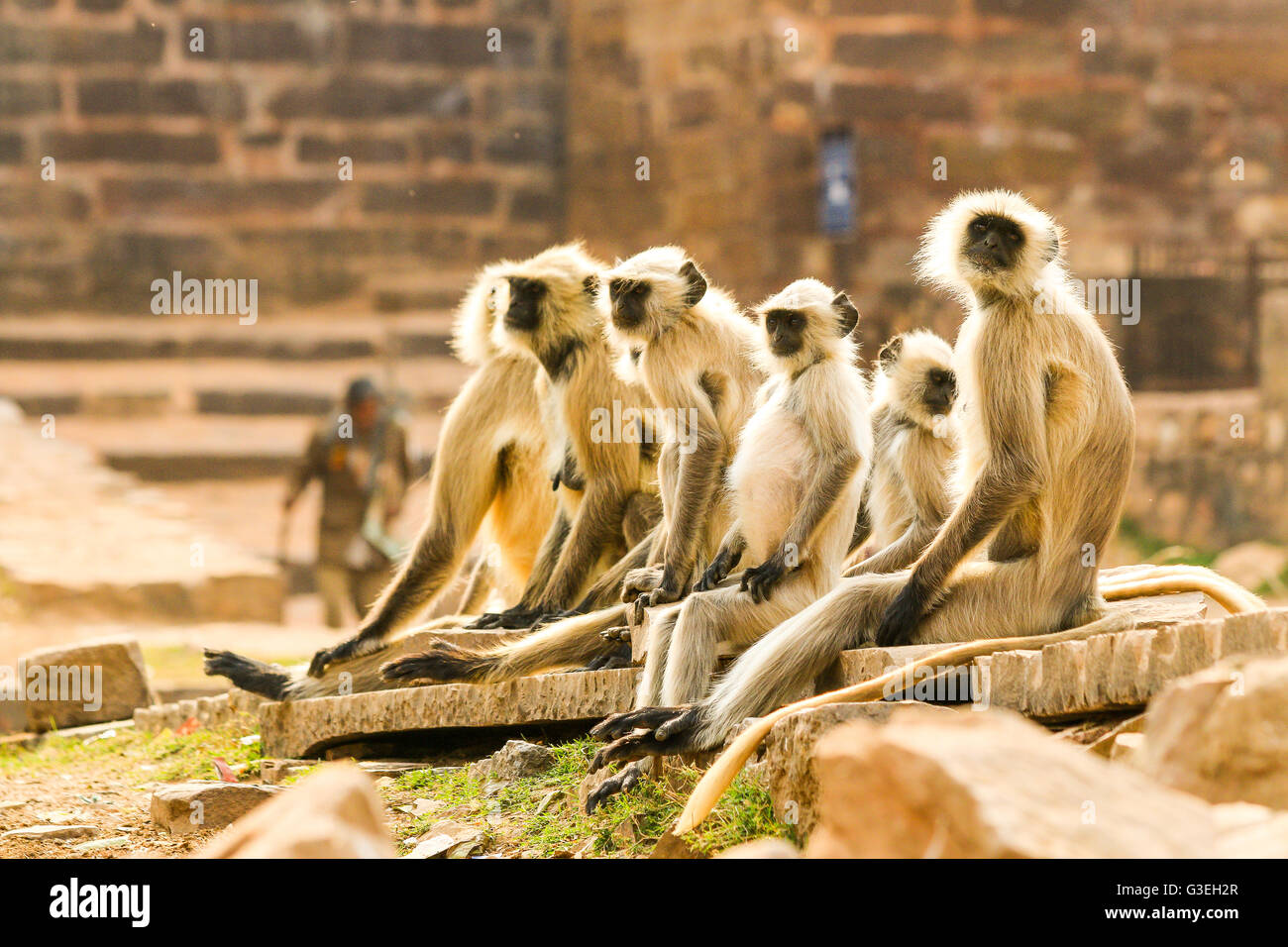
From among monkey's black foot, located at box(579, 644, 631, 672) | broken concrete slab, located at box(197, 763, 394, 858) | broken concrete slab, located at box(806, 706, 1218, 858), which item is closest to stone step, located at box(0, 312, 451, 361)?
monkey's black foot, located at box(579, 644, 631, 672)

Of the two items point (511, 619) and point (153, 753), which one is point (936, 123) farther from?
point (153, 753)

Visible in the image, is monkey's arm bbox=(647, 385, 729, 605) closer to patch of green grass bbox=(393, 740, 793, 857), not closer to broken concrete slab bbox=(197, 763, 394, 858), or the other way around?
patch of green grass bbox=(393, 740, 793, 857)

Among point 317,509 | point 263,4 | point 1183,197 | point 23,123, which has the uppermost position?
point 263,4

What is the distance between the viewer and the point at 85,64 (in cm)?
1406

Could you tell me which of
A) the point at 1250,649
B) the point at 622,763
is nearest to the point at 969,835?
the point at 1250,649

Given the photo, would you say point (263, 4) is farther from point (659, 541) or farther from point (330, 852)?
point (330, 852)

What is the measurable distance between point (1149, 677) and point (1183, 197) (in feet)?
34.7

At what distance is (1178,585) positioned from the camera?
5.03 m

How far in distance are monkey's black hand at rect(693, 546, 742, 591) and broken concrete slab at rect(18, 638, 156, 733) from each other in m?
4.18

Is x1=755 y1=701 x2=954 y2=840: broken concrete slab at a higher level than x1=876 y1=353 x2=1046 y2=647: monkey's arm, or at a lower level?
lower

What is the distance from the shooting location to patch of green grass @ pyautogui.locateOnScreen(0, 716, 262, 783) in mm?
6477

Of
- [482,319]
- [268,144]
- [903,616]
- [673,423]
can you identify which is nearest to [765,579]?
[903,616]

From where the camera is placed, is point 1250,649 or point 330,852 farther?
point 1250,649

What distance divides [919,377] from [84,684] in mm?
4810
